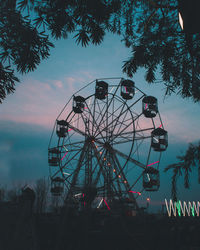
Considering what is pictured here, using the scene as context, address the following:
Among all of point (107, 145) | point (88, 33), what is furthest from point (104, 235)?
point (107, 145)

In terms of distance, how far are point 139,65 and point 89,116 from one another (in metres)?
17.8

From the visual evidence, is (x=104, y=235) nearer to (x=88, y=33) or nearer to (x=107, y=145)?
(x=88, y=33)

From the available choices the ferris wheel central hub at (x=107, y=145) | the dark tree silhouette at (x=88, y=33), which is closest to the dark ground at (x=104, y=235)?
the dark tree silhouette at (x=88, y=33)

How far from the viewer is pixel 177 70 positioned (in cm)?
612

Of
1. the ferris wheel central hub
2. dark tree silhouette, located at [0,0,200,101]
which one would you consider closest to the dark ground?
dark tree silhouette, located at [0,0,200,101]

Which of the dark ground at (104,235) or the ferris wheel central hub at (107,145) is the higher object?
the ferris wheel central hub at (107,145)

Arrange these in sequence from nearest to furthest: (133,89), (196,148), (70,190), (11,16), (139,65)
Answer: (196,148) < (11,16) < (139,65) < (70,190) < (133,89)

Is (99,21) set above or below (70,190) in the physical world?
above

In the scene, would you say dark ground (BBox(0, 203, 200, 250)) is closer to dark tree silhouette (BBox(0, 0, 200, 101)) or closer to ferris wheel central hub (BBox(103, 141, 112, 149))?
dark tree silhouette (BBox(0, 0, 200, 101))

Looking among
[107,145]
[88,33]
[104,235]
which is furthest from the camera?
[107,145]

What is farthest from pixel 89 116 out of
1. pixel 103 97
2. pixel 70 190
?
pixel 70 190

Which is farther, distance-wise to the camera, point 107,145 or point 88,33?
point 107,145

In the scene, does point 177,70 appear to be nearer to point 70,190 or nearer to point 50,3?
point 50,3

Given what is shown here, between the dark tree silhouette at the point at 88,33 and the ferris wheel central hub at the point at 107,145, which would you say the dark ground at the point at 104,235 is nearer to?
the dark tree silhouette at the point at 88,33
